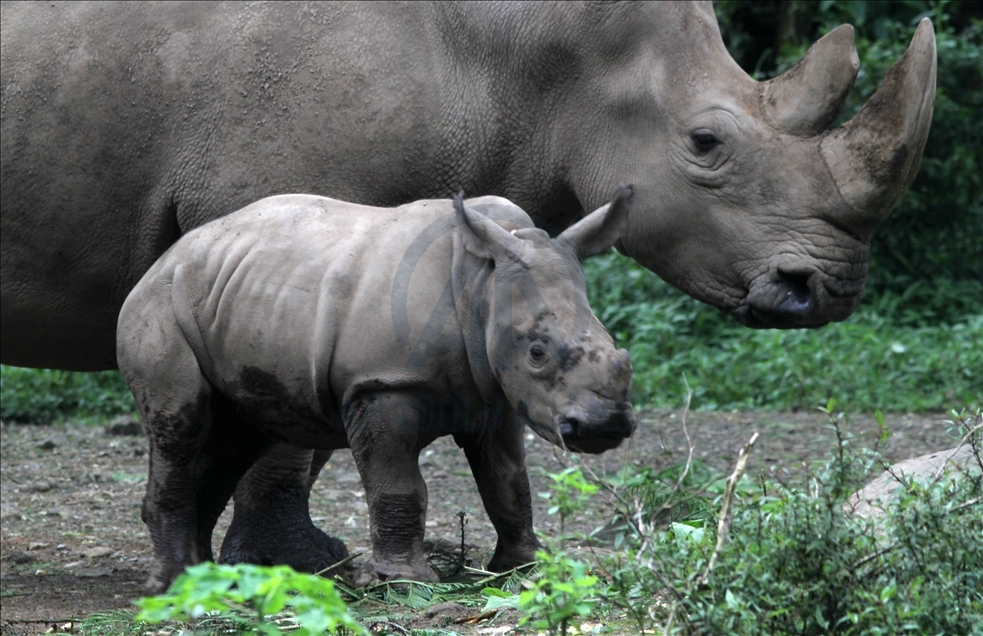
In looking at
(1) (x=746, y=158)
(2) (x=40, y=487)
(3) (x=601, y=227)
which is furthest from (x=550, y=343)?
(2) (x=40, y=487)

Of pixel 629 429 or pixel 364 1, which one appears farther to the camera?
pixel 364 1

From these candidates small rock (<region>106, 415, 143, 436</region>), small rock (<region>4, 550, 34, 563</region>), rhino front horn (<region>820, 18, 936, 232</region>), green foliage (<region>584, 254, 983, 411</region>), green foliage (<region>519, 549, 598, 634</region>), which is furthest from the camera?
green foliage (<region>584, 254, 983, 411</region>)

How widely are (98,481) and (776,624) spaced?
4.81 meters

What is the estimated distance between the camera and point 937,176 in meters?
10.1

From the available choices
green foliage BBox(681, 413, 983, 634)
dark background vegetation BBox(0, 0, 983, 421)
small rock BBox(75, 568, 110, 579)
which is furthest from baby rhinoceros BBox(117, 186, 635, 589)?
dark background vegetation BBox(0, 0, 983, 421)

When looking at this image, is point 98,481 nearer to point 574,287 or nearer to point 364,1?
point 364,1

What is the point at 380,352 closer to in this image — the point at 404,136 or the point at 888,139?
the point at 404,136

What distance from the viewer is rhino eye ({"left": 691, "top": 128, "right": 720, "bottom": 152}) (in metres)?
5.04

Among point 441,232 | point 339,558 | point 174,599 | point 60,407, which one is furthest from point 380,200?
point 60,407

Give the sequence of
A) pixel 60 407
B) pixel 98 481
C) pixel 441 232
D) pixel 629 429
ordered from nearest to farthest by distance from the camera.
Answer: pixel 629 429 → pixel 441 232 → pixel 98 481 → pixel 60 407

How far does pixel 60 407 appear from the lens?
30.9 ft

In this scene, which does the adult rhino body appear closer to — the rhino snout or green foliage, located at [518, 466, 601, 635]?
the rhino snout

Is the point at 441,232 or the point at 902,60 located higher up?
the point at 902,60

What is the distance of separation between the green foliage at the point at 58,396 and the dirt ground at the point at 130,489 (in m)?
0.31
